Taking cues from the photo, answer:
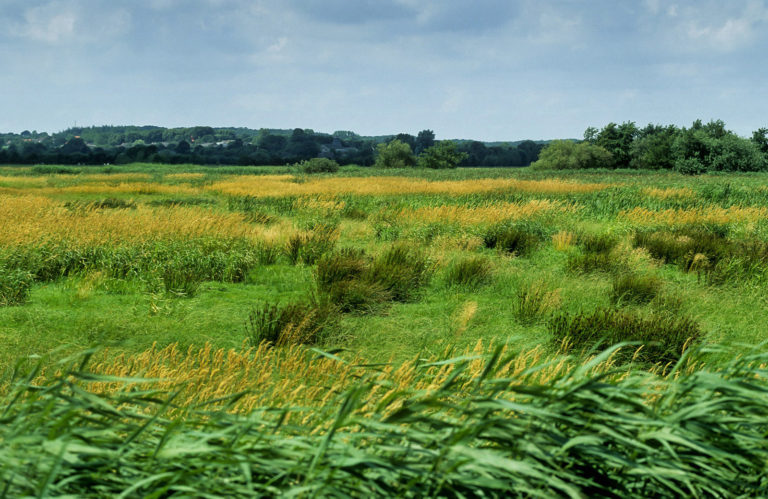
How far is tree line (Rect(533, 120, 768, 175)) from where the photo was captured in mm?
59719

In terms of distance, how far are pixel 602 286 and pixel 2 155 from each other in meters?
111

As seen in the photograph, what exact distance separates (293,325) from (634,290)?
5.48m

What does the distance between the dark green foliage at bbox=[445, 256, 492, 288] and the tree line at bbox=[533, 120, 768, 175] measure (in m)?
60.8

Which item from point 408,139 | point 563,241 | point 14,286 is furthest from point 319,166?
point 408,139

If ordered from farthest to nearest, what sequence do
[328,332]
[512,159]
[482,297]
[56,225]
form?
1. [512,159]
2. [56,225]
3. [482,297]
4. [328,332]

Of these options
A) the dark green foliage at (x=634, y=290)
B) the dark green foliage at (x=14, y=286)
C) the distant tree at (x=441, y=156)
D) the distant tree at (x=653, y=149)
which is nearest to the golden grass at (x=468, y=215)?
the dark green foliage at (x=634, y=290)

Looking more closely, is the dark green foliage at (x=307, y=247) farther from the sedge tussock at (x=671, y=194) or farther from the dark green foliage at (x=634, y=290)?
the sedge tussock at (x=671, y=194)

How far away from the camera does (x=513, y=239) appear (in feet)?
41.9

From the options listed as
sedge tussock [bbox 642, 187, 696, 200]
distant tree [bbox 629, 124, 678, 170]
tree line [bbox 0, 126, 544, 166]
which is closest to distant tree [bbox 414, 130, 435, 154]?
tree line [bbox 0, 126, 544, 166]

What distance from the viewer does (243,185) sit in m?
34.8

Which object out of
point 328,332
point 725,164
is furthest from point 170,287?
point 725,164

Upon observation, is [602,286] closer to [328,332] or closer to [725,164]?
[328,332]

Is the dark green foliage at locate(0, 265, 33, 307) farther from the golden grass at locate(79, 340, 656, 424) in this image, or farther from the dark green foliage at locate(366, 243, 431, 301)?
the dark green foliage at locate(366, 243, 431, 301)

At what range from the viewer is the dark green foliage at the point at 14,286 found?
784 centimetres
